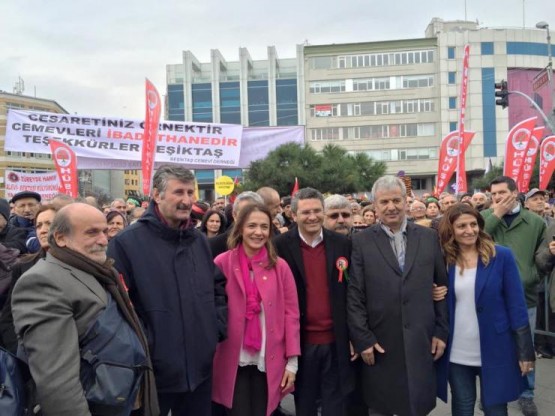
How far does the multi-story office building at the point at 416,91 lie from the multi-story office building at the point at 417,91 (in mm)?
112

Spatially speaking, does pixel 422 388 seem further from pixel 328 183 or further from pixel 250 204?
pixel 328 183

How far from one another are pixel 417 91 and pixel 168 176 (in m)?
56.4

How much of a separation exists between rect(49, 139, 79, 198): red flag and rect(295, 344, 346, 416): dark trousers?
8538 millimetres

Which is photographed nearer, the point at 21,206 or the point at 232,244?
the point at 232,244

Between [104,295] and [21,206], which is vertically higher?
[21,206]

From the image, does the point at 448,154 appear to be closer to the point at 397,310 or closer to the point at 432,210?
the point at 432,210

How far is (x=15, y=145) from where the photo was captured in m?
11.3

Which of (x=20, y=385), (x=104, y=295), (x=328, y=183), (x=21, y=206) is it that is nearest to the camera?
(x=20, y=385)

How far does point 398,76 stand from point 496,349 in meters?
56.2

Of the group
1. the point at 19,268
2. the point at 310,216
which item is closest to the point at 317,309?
the point at 310,216

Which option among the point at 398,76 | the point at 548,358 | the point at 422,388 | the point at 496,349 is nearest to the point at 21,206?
the point at 422,388

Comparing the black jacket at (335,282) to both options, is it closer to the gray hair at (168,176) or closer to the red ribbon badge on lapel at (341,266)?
Result: the red ribbon badge on lapel at (341,266)

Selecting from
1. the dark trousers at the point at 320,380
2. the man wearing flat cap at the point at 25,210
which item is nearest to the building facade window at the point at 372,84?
the man wearing flat cap at the point at 25,210

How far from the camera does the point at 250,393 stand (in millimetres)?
3221
